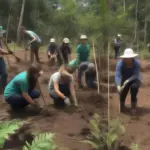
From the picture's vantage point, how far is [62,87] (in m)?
6.60

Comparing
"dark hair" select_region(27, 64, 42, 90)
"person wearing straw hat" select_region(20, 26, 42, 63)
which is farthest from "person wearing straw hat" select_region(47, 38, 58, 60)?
"dark hair" select_region(27, 64, 42, 90)

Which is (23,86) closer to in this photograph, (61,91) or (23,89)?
(23,89)

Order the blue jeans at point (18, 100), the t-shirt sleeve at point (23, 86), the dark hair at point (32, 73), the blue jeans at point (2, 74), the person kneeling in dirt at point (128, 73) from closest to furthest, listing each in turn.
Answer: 1. the dark hair at point (32, 73)
2. the t-shirt sleeve at point (23, 86)
3. the blue jeans at point (18, 100)
4. the person kneeling in dirt at point (128, 73)
5. the blue jeans at point (2, 74)

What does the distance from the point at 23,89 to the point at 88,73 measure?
10.1 feet

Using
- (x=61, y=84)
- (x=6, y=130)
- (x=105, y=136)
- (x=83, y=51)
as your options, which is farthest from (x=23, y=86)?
(x=6, y=130)

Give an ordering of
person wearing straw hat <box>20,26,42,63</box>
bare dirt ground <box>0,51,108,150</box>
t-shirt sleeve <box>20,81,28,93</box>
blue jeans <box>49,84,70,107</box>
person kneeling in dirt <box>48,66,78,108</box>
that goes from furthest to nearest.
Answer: person wearing straw hat <box>20,26,42,63</box>, blue jeans <box>49,84,70,107</box>, person kneeling in dirt <box>48,66,78,108</box>, t-shirt sleeve <box>20,81,28,93</box>, bare dirt ground <box>0,51,108,150</box>

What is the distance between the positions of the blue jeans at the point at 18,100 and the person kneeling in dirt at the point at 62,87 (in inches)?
13.0

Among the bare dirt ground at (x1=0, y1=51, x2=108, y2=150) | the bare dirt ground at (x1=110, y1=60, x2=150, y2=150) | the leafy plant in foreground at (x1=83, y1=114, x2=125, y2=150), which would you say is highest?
the leafy plant in foreground at (x1=83, y1=114, x2=125, y2=150)

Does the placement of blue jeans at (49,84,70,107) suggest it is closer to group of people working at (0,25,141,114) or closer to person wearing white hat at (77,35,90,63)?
group of people working at (0,25,141,114)

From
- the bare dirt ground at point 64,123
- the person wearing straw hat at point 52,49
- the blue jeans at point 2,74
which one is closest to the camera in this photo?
the bare dirt ground at point 64,123

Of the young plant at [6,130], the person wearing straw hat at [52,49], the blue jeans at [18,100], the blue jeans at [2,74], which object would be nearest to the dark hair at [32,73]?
the blue jeans at [18,100]

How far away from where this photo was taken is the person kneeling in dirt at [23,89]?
19.1 feet

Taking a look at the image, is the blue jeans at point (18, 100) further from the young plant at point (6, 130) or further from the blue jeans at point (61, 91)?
the young plant at point (6, 130)

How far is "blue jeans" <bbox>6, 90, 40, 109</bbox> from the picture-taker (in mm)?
6156
